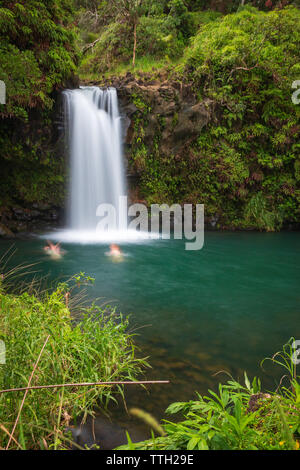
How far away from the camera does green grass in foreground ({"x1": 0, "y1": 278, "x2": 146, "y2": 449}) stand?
1672 mm

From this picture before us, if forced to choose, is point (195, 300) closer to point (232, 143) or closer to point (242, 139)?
point (232, 143)

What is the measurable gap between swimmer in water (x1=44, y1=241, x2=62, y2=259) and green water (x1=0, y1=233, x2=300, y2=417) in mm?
209

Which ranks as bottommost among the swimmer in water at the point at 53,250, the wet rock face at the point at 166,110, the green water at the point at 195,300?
the green water at the point at 195,300

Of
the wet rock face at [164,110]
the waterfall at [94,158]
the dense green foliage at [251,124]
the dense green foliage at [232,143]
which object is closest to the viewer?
the waterfall at [94,158]

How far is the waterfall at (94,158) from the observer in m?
10.9

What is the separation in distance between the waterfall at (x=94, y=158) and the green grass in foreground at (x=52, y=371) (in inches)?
334

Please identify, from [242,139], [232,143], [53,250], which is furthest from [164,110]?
[53,250]

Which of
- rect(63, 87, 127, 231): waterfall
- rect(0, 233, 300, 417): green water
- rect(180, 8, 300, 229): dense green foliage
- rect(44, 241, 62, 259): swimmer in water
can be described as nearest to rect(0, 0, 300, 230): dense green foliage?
rect(180, 8, 300, 229): dense green foliage

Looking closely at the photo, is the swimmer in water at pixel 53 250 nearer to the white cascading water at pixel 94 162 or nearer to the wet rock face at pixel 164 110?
the white cascading water at pixel 94 162

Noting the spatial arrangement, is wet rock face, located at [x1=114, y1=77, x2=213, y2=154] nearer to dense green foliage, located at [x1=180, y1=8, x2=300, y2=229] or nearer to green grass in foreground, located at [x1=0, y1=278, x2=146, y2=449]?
dense green foliage, located at [x1=180, y1=8, x2=300, y2=229]

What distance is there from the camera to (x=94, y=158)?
37.0ft

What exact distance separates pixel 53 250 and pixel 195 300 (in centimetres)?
474

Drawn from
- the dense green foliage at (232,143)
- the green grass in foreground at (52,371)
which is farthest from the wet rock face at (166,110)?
the green grass in foreground at (52,371)
